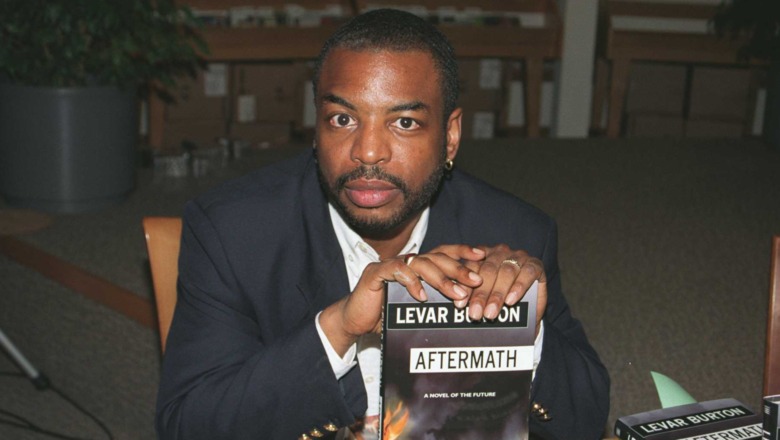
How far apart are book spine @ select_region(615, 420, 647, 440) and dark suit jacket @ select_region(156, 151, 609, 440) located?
0.89 feet

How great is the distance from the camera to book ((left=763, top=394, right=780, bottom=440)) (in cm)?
97

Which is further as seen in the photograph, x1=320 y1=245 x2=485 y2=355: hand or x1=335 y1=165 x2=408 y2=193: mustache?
x1=335 y1=165 x2=408 y2=193: mustache

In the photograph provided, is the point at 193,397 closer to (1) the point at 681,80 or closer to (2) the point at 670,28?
(1) the point at 681,80

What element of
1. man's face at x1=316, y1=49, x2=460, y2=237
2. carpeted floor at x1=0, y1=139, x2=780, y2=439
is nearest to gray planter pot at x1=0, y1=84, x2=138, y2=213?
carpeted floor at x1=0, y1=139, x2=780, y2=439

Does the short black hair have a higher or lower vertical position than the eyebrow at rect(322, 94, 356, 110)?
higher

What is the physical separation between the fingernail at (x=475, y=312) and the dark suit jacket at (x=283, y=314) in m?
0.35

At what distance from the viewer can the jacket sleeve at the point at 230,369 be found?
4.09 feet

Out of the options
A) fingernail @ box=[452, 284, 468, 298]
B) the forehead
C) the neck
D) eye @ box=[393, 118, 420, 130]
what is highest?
the forehead

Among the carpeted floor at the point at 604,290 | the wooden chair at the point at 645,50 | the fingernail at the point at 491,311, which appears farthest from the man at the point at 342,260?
the wooden chair at the point at 645,50

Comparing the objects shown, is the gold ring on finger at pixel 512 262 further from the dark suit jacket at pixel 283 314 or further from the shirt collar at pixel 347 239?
the shirt collar at pixel 347 239

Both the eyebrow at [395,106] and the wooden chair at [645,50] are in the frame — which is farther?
the wooden chair at [645,50]

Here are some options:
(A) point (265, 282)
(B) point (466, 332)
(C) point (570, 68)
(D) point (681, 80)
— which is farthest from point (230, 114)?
(B) point (466, 332)

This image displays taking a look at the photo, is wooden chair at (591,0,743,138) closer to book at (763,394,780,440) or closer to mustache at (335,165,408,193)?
mustache at (335,165,408,193)

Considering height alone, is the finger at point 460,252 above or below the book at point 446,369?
above
